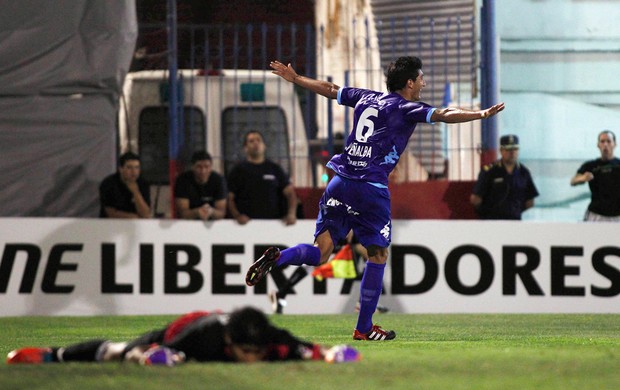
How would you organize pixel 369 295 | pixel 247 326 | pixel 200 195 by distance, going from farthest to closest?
pixel 200 195
pixel 369 295
pixel 247 326

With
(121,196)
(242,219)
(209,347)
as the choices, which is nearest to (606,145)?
(242,219)

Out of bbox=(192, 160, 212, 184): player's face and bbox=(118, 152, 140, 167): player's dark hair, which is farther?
bbox=(192, 160, 212, 184): player's face

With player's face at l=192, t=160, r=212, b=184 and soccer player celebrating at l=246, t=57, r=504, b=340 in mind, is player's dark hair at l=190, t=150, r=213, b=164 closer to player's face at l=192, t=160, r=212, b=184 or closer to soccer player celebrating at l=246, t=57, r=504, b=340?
player's face at l=192, t=160, r=212, b=184

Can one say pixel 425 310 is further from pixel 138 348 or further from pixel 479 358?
pixel 138 348

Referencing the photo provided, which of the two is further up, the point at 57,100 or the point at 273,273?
the point at 57,100

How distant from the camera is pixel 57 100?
15625 mm

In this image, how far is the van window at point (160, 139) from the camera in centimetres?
1586

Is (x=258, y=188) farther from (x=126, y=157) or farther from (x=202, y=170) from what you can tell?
(x=126, y=157)

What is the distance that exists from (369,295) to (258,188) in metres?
5.43

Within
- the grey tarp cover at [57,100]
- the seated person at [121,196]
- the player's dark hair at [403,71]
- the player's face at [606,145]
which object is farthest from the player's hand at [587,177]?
the player's dark hair at [403,71]

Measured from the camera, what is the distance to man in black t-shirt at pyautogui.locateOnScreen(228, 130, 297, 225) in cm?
1510

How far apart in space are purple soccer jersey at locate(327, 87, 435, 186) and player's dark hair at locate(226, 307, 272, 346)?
12.0ft

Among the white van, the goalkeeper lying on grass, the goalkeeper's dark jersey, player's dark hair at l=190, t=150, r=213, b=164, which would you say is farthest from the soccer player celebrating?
the white van

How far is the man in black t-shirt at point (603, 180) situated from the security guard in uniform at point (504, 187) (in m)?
0.60
